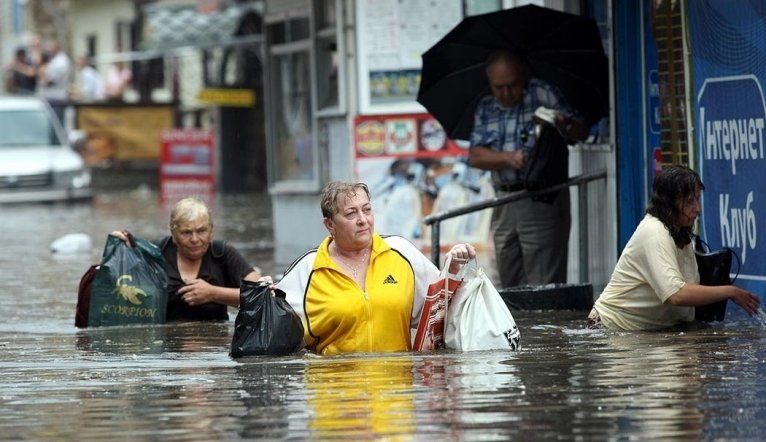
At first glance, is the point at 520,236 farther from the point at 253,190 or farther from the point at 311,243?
the point at 253,190

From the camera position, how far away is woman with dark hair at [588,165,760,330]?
10.1 metres

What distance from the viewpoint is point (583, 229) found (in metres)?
14.1

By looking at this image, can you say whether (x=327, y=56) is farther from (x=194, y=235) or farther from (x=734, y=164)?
(x=734, y=164)

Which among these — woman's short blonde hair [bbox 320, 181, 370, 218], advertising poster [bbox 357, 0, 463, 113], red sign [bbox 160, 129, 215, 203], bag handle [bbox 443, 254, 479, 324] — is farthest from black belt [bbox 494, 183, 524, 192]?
red sign [bbox 160, 129, 215, 203]

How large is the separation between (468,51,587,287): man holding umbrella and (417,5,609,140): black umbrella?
9.4 inches

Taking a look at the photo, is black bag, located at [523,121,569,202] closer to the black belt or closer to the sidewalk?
the black belt

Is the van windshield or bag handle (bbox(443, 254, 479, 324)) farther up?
the van windshield

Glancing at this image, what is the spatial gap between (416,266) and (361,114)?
8.48 metres

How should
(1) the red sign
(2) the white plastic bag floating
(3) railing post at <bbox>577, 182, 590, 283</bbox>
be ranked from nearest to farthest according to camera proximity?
(2) the white plastic bag floating → (3) railing post at <bbox>577, 182, 590, 283</bbox> → (1) the red sign

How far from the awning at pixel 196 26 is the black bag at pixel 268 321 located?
2569 cm

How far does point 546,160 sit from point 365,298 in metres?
3.90

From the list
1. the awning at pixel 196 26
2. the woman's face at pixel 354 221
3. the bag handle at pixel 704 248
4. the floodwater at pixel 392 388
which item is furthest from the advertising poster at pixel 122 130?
the woman's face at pixel 354 221

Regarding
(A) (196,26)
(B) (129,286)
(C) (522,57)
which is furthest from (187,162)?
(B) (129,286)

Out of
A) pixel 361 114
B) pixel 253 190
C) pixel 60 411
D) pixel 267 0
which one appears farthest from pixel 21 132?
pixel 60 411
